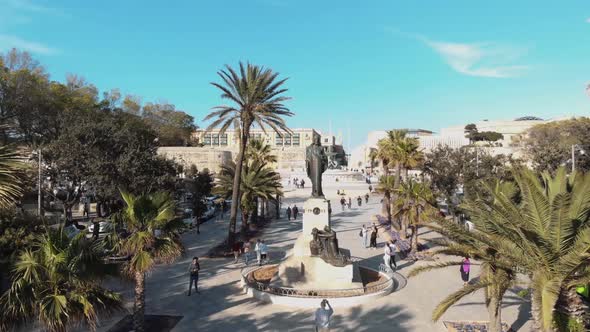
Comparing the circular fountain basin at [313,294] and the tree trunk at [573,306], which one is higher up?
the tree trunk at [573,306]

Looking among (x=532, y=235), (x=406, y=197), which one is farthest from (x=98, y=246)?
(x=406, y=197)

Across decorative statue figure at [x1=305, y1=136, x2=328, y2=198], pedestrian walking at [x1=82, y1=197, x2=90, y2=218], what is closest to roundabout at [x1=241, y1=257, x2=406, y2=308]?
decorative statue figure at [x1=305, y1=136, x2=328, y2=198]

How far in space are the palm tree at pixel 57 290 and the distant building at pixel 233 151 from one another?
25.0m

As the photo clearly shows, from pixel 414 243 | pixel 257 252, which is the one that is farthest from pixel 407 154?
pixel 257 252

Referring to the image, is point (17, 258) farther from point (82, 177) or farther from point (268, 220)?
point (268, 220)

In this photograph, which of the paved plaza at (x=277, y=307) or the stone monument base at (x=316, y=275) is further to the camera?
the stone monument base at (x=316, y=275)

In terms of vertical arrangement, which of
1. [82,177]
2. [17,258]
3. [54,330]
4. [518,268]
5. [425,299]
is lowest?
[425,299]

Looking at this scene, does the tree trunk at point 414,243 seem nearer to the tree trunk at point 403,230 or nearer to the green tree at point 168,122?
the tree trunk at point 403,230

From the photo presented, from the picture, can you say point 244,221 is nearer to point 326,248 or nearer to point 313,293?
point 326,248

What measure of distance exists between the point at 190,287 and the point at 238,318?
2652mm

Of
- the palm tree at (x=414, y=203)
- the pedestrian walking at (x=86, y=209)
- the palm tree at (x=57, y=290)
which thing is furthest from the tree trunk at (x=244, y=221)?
the palm tree at (x=57, y=290)

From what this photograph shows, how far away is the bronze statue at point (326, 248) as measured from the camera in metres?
12.8

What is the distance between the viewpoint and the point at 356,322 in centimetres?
1050

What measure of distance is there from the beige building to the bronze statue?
19107 mm
